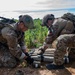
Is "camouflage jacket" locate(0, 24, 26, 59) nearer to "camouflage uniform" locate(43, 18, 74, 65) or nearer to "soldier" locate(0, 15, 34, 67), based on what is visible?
"soldier" locate(0, 15, 34, 67)

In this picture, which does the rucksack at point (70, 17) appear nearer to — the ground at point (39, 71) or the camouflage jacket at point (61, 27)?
the camouflage jacket at point (61, 27)

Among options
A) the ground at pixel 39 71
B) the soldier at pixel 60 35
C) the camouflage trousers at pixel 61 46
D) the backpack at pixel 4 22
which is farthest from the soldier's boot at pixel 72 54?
the backpack at pixel 4 22

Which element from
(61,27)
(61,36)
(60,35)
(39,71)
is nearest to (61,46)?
(61,36)

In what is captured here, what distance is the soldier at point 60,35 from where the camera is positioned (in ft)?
19.3

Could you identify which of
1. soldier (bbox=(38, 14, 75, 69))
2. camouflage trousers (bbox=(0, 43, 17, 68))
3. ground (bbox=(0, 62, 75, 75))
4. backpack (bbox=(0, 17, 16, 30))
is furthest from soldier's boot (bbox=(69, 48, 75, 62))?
backpack (bbox=(0, 17, 16, 30))

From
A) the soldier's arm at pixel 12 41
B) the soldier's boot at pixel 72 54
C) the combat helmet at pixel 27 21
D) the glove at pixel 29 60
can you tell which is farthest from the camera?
the soldier's boot at pixel 72 54

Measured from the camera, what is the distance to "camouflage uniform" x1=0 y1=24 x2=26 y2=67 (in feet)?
19.6

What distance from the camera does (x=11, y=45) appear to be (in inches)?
238

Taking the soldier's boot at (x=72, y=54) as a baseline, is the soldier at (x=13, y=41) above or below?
above

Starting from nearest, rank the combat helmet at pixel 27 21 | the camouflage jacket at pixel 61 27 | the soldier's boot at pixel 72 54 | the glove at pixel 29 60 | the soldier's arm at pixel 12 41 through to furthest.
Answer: the combat helmet at pixel 27 21 < the soldier's arm at pixel 12 41 < the camouflage jacket at pixel 61 27 < the glove at pixel 29 60 < the soldier's boot at pixel 72 54

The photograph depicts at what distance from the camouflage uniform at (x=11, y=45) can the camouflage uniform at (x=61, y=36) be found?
2.80 feet

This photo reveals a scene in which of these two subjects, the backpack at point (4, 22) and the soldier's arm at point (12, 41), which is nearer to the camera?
the soldier's arm at point (12, 41)


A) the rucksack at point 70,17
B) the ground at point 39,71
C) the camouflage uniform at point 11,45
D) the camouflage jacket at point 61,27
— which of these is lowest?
the ground at point 39,71

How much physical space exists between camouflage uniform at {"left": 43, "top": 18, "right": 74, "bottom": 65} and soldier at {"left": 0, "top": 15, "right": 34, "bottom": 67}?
2.39 feet
